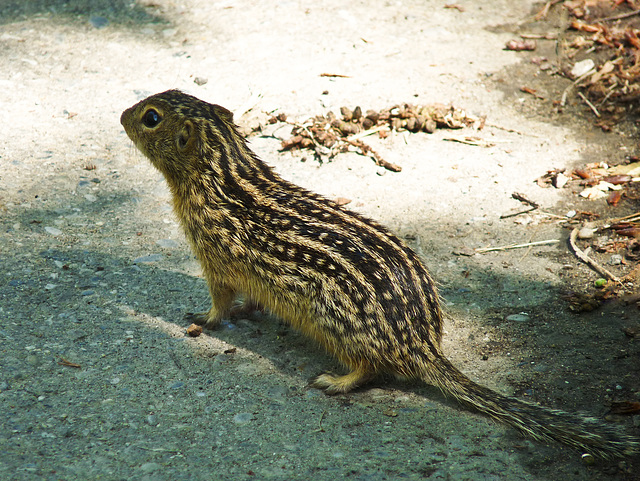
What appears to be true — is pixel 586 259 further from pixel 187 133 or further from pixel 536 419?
pixel 187 133

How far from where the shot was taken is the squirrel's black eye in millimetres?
4383

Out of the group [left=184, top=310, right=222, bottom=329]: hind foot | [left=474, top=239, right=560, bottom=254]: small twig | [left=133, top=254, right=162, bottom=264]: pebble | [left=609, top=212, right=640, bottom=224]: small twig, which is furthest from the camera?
[left=609, top=212, right=640, bottom=224]: small twig

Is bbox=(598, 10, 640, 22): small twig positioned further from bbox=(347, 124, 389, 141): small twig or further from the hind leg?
the hind leg

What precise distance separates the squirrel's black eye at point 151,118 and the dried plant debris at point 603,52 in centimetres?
455

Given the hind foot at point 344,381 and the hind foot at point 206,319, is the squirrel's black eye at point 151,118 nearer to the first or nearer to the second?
the hind foot at point 206,319

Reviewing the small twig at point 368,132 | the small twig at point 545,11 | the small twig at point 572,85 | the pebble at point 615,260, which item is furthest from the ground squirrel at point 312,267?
the small twig at point 545,11

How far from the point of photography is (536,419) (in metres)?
3.43

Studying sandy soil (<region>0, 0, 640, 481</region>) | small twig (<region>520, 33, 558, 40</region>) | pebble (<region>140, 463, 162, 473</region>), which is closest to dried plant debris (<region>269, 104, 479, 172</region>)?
sandy soil (<region>0, 0, 640, 481</region>)

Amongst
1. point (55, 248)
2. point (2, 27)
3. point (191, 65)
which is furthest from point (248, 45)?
point (55, 248)

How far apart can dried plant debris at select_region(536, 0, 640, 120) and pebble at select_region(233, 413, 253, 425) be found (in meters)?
4.92

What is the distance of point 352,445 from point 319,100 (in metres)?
4.21

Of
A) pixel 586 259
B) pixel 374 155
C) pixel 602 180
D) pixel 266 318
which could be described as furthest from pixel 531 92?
pixel 266 318

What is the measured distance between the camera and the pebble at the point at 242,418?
3.55 metres

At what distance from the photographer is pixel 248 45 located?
7.61m
